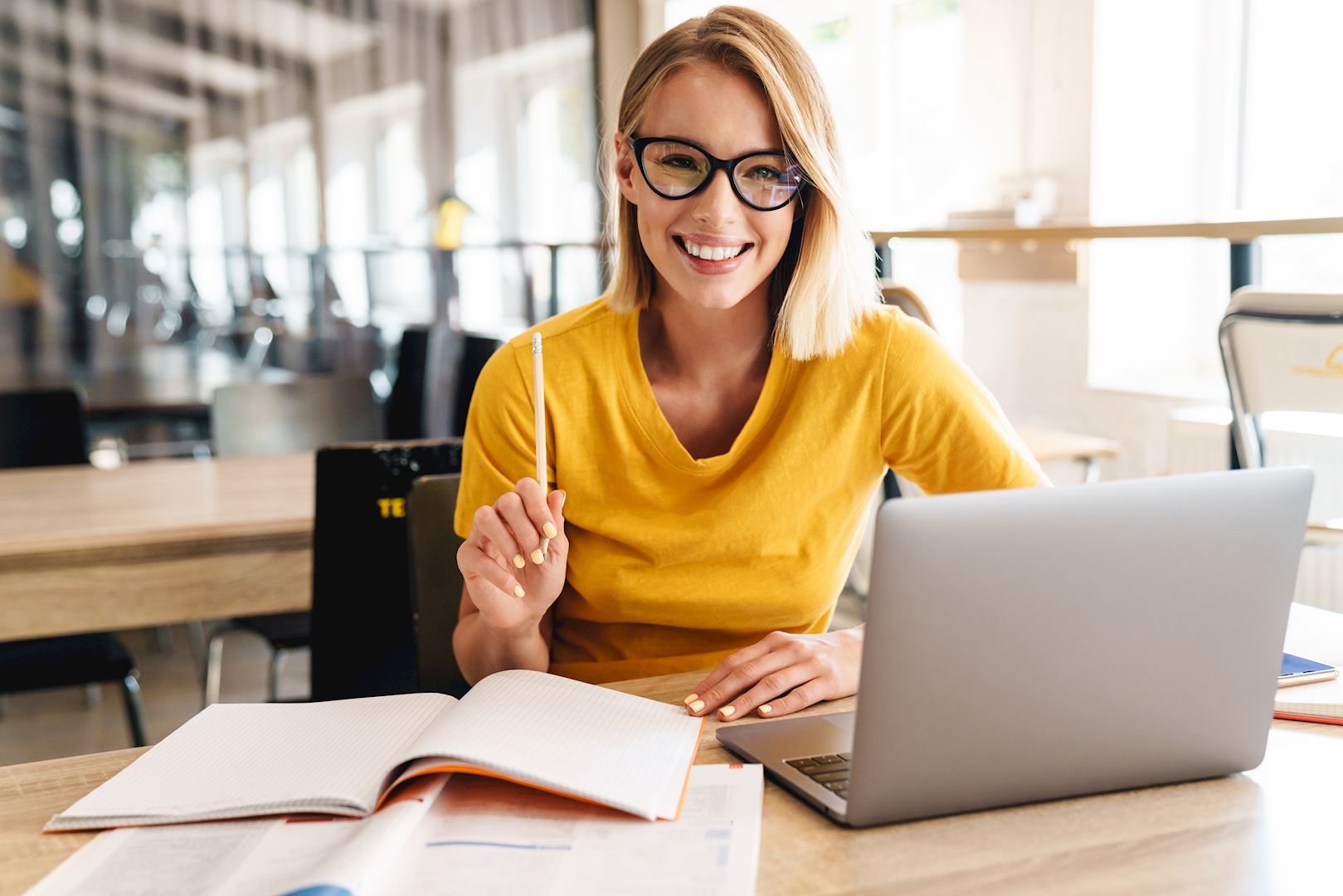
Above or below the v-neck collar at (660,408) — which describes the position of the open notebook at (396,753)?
below

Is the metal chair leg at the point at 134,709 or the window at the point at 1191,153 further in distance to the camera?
the window at the point at 1191,153

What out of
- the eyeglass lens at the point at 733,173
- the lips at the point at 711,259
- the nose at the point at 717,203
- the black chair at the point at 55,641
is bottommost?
the black chair at the point at 55,641

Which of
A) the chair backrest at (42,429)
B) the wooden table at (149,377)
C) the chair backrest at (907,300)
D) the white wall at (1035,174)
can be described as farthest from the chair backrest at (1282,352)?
the wooden table at (149,377)

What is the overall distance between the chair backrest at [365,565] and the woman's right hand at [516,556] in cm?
70

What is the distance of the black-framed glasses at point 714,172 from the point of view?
4.19ft

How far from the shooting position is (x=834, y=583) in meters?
1.35

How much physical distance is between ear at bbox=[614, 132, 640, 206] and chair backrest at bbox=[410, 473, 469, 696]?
1.27 ft

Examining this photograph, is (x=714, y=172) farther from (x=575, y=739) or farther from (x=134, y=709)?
(x=134, y=709)

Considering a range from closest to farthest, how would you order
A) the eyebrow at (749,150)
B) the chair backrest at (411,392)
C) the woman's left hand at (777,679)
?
the woman's left hand at (777,679) < the eyebrow at (749,150) < the chair backrest at (411,392)

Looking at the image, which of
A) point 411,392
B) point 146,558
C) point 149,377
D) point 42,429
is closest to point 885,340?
point 146,558

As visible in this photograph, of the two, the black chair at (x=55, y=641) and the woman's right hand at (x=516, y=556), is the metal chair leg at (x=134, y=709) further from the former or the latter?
the woman's right hand at (x=516, y=556)

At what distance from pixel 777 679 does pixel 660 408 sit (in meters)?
0.41

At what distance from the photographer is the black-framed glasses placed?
1276mm

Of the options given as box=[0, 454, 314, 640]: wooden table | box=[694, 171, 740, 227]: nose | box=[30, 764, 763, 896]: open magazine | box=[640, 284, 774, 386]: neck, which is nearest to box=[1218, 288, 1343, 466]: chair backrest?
box=[640, 284, 774, 386]: neck
